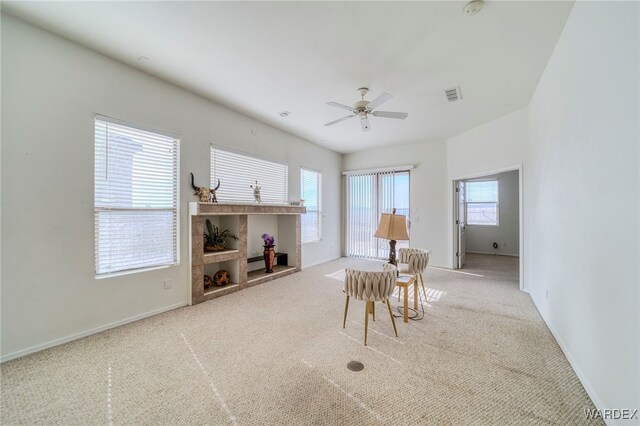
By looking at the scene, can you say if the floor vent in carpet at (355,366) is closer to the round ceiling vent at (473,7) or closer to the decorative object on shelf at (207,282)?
the decorative object on shelf at (207,282)

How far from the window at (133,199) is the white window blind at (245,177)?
28.7 inches

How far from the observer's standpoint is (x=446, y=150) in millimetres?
5750

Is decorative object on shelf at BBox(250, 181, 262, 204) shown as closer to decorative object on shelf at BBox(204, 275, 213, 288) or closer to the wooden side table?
decorative object on shelf at BBox(204, 275, 213, 288)

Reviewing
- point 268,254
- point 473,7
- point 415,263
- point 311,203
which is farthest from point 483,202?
point 473,7

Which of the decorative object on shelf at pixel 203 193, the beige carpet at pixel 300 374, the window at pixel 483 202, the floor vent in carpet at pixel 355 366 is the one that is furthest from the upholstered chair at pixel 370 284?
the window at pixel 483 202

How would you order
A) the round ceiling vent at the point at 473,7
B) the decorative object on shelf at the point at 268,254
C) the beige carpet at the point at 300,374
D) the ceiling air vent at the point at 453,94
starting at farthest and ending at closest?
the decorative object on shelf at the point at 268,254, the ceiling air vent at the point at 453,94, the round ceiling vent at the point at 473,7, the beige carpet at the point at 300,374

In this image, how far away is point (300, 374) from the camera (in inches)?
78.7

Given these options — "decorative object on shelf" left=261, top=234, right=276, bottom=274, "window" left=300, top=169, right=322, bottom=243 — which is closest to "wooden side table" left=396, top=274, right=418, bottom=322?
"decorative object on shelf" left=261, top=234, right=276, bottom=274

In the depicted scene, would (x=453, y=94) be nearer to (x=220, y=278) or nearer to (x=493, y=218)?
(x=220, y=278)

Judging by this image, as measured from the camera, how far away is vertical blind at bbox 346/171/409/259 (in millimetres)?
6383

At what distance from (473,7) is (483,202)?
692 cm

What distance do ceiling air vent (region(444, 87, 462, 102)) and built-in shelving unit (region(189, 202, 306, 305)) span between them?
328 centimetres

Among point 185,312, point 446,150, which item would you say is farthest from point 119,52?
point 446,150

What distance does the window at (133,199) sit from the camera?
2.77 m
